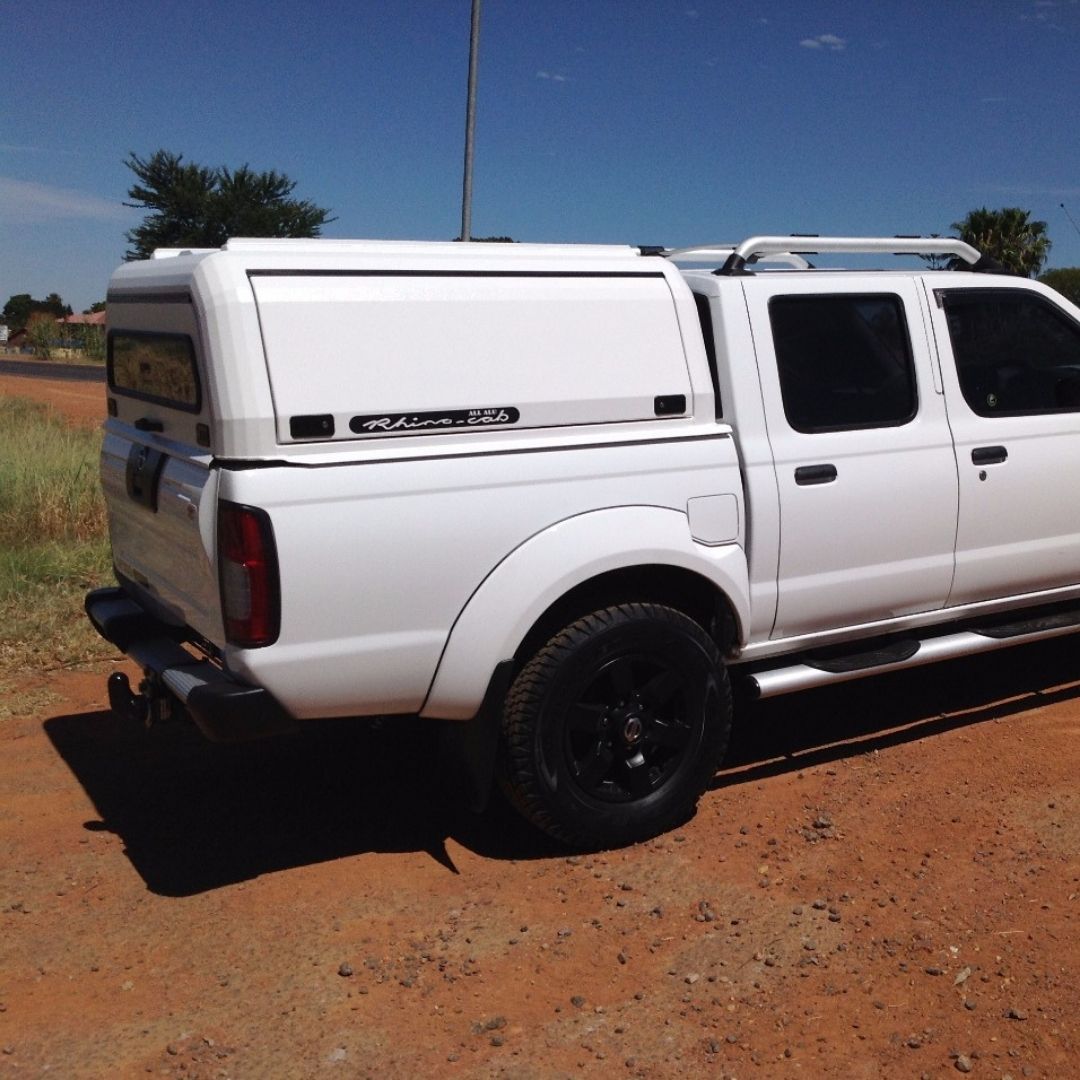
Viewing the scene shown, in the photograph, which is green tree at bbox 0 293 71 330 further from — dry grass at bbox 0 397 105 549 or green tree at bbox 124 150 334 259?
dry grass at bbox 0 397 105 549

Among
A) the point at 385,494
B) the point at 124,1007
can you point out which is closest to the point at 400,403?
the point at 385,494

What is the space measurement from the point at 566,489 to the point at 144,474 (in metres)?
1.49

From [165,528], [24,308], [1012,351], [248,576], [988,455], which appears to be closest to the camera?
[248,576]

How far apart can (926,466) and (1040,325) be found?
40.8 inches

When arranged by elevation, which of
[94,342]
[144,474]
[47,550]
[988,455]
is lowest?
[47,550]

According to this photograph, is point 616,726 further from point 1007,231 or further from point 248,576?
point 1007,231

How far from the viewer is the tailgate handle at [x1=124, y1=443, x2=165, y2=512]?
14.5ft

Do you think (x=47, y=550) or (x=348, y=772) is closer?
(x=348, y=772)

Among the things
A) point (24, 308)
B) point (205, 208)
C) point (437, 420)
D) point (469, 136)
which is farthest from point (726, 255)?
point (24, 308)

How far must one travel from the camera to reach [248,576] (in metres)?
3.79

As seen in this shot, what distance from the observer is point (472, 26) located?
1214cm

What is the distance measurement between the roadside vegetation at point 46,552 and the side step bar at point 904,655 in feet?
11.8

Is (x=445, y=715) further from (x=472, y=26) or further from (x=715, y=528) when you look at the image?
(x=472, y=26)

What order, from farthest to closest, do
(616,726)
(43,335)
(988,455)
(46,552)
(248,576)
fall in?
(43,335) → (46,552) → (988,455) → (616,726) → (248,576)
